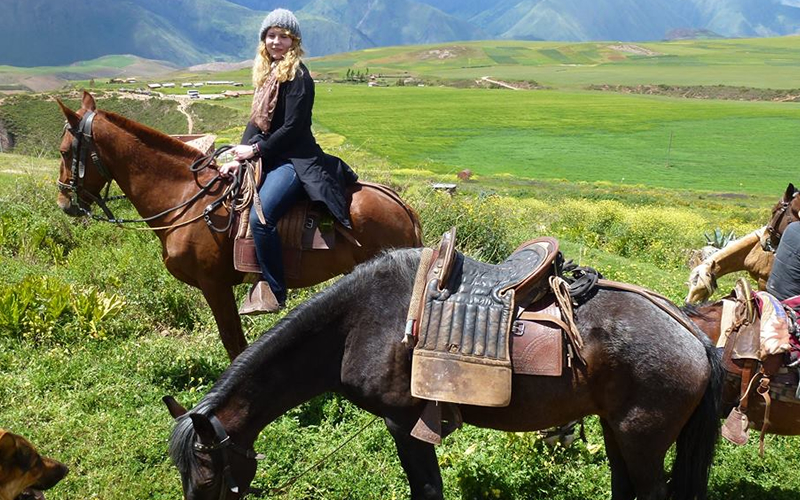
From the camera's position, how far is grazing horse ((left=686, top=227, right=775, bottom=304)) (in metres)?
4.82

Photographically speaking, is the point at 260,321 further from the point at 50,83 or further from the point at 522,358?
the point at 50,83

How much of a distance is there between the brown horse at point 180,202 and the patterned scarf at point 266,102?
758mm

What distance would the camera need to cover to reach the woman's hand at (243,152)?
536cm

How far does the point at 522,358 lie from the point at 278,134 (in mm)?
3236

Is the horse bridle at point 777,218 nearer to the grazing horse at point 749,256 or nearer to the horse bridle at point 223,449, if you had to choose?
the grazing horse at point 749,256

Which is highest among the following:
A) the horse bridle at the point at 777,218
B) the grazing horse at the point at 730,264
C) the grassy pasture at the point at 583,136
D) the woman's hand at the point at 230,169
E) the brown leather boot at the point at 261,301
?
the woman's hand at the point at 230,169

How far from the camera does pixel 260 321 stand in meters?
6.89

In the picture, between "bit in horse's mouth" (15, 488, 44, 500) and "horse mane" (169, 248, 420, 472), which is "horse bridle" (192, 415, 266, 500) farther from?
"bit in horse's mouth" (15, 488, 44, 500)

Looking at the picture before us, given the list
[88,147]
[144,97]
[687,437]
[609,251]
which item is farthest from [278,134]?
[144,97]

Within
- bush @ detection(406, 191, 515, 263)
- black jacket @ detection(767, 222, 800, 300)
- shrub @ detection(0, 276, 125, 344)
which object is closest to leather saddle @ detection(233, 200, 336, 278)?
shrub @ detection(0, 276, 125, 344)

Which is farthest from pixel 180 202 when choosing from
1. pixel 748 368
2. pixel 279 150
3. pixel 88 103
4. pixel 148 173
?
pixel 748 368

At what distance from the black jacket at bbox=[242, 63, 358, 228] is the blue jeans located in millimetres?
112

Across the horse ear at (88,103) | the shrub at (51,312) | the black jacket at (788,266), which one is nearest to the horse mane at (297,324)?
the black jacket at (788,266)

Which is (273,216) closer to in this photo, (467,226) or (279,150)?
(279,150)
